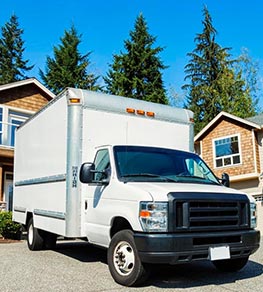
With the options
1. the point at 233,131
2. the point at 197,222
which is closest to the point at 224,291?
the point at 197,222

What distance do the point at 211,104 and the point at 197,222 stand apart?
33414 mm

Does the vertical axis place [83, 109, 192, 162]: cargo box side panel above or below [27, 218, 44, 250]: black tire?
above

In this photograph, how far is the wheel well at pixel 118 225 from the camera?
5945 mm

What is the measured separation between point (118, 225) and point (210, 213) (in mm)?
1465

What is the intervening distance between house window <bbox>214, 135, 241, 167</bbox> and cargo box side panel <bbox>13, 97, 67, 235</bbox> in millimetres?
15992

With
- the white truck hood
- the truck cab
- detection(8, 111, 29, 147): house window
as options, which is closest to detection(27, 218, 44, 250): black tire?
the truck cab

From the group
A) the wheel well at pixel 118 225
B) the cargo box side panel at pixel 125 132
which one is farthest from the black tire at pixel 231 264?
the cargo box side panel at pixel 125 132

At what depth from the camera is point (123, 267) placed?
5789 millimetres

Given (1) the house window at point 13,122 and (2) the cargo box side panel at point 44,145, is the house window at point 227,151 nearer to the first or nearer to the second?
(1) the house window at point 13,122

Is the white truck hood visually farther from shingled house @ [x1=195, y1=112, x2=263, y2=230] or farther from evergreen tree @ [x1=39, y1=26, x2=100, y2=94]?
evergreen tree @ [x1=39, y1=26, x2=100, y2=94]

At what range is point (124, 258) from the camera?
576 cm

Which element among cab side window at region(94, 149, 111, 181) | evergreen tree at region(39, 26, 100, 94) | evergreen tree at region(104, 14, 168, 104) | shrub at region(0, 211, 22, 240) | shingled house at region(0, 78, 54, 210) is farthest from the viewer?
evergreen tree at region(39, 26, 100, 94)

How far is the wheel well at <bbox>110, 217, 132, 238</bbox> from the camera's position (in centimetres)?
594

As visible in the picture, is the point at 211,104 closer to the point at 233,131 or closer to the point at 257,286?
the point at 233,131
